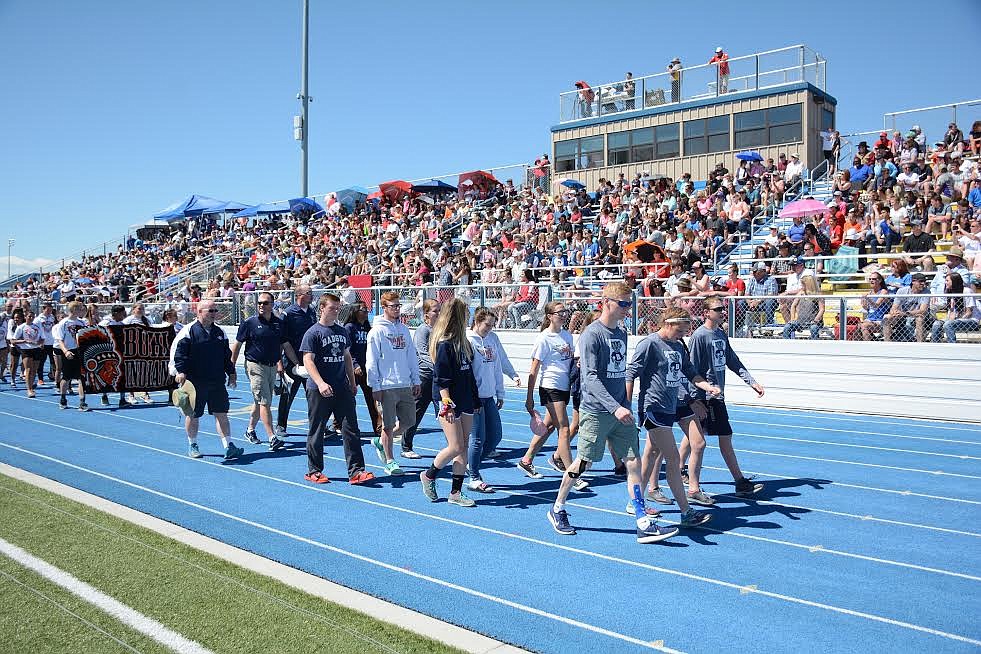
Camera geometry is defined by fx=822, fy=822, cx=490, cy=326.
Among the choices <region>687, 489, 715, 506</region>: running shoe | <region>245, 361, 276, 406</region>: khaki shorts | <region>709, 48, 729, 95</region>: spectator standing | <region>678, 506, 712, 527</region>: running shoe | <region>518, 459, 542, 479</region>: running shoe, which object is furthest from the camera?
<region>709, 48, 729, 95</region>: spectator standing

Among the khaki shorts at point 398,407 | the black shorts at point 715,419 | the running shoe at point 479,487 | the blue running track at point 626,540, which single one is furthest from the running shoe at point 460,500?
the black shorts at point 715,419

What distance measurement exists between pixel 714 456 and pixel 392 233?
1993 cm

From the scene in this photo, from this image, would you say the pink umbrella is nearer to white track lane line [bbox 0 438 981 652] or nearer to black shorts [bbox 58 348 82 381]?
A: white track lane line [bbox 0 438 981 652]

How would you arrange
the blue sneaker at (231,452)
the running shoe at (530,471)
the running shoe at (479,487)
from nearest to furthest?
the running shoe at (479,487) → the running shoe at (530,471) → the blue sneaker at (231,452)

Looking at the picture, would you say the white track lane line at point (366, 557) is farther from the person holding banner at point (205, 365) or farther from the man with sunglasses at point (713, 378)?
the man with sunglasses at point (713, 378)

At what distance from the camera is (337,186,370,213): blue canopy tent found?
35000 millimetres

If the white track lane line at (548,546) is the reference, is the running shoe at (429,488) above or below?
above

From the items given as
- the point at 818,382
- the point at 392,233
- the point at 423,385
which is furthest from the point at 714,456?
the point at 392,233

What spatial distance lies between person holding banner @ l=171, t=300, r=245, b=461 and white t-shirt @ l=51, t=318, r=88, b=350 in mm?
6373

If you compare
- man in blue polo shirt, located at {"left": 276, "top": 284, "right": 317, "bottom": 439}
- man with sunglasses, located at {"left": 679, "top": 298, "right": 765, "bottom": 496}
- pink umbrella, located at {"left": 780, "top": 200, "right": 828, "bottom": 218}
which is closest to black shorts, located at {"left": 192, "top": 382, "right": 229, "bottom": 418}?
man in blue polo shirt, located at {"left": 276, "top": 284, "right": 317, "bottom": 439}

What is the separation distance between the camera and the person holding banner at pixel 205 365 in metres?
9.76

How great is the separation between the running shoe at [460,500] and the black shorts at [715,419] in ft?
7.57

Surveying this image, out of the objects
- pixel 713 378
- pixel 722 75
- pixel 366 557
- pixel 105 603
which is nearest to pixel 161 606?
pixel 105 603

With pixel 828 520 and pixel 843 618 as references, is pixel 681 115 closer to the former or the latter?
pixel 828 520
